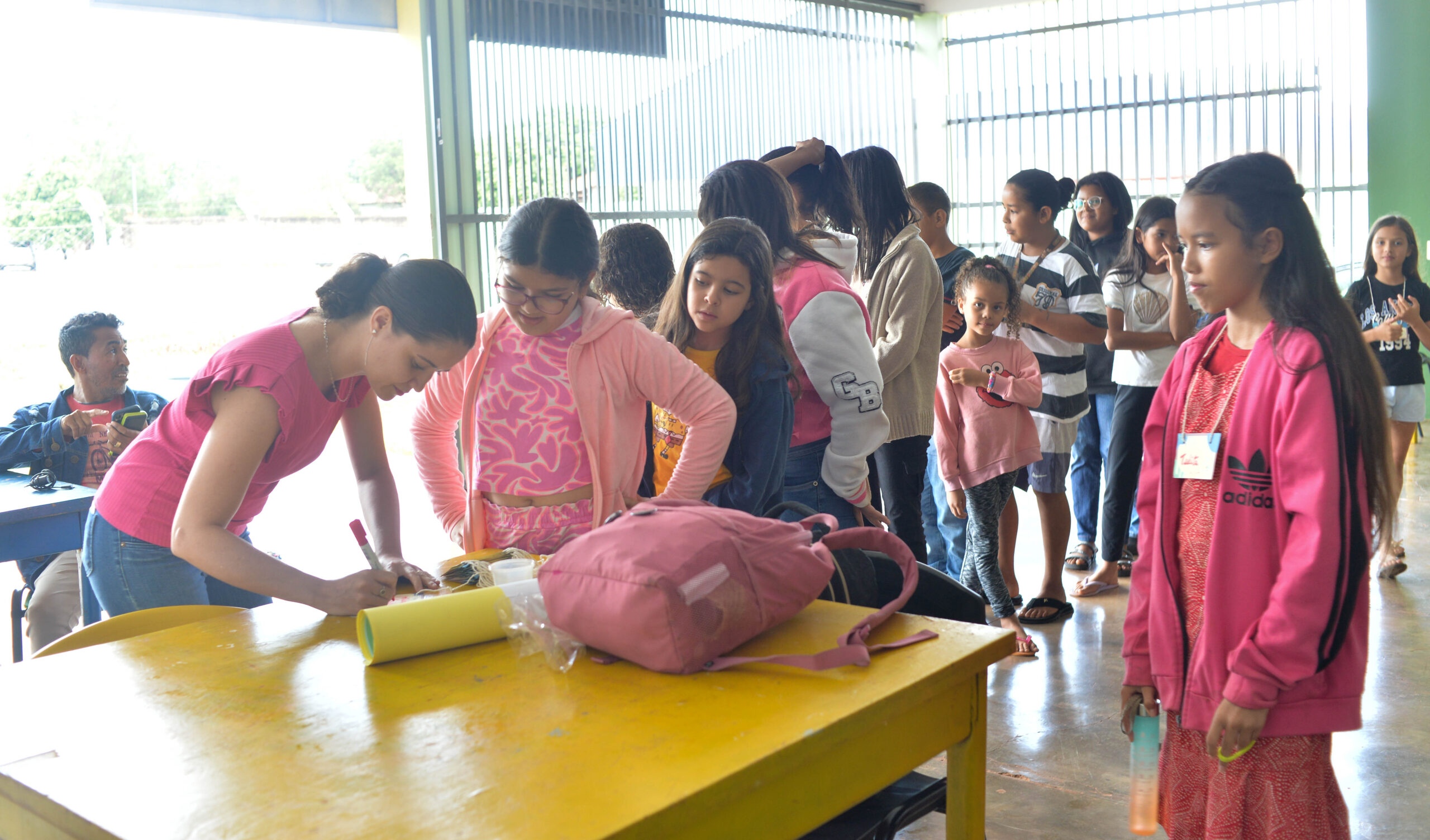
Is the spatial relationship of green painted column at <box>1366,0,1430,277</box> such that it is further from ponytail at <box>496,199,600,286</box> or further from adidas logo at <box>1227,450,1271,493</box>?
ponytail at <box>496,199,600,286</box>

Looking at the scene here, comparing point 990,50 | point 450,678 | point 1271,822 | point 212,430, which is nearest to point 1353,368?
point 1271,822

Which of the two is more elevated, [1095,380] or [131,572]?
[1095,380]

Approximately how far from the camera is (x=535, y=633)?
50.8 inches

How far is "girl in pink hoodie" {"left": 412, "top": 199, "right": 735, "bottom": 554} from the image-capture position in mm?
1799

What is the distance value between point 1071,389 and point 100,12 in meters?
4.55

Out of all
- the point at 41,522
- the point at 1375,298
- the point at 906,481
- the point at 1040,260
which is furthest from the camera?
the point at 1375,298

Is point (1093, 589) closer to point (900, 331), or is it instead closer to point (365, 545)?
point (900, 331)

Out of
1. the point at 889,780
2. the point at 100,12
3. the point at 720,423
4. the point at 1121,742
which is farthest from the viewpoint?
the point at 100,12

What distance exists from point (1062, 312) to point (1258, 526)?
2.33m

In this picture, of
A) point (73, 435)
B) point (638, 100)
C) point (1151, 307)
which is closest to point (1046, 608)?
point (1151, 307)

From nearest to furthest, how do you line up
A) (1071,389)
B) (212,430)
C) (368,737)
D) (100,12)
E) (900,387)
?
(368,737), (212,430), (900,387), (1071,389), (100,12)

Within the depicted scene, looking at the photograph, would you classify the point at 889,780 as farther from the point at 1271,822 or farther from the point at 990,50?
the point at 990,50

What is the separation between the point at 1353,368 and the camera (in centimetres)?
135

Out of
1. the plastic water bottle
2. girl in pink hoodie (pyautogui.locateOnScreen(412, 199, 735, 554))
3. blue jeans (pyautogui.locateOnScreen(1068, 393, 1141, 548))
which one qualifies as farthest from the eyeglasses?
blue jeans (pyautogui.locateOnScreen(1068, 393, 1141, 548))
